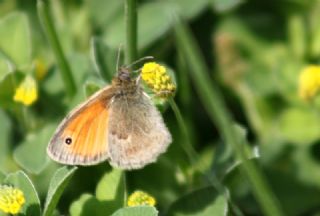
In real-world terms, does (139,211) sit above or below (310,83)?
above

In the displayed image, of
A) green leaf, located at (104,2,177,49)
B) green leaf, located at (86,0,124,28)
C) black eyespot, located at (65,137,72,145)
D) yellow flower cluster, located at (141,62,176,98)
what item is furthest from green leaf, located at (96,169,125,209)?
green leaf, located at (86,0,124,28)

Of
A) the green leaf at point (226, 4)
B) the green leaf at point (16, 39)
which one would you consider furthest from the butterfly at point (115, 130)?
the green leaf at point (226, 4)

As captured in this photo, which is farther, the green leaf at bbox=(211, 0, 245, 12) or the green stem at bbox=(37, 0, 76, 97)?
the green leaf at bbox=(211, 0, 245, 12)

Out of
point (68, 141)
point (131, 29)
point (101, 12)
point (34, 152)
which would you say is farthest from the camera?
point (101, 12)

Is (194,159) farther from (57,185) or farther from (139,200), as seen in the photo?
(57,185)

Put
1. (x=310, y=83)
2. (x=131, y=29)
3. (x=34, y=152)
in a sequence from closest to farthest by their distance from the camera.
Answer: (x=131, y=29) < (x=34, y=152) < (x=310, y=83)

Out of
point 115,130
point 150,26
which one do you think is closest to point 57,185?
point 115,130

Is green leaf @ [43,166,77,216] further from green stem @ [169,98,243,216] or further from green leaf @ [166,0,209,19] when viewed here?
green leaf @ [166,0,209,19]
